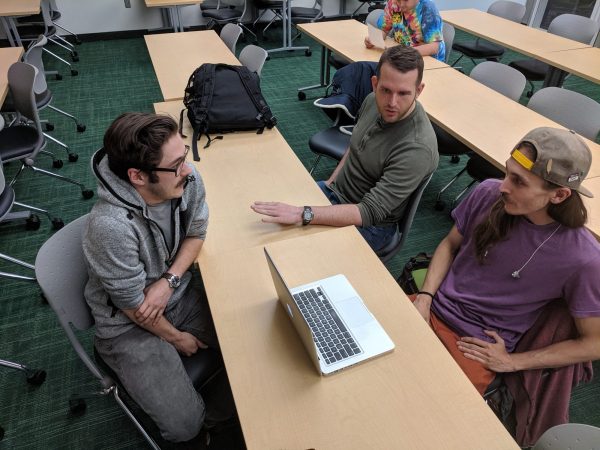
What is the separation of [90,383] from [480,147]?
2.17 m

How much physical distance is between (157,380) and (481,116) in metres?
2.18

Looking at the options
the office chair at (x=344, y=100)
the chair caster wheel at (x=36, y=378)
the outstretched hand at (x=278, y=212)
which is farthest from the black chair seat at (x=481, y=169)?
the chair caster wheel at (x=36, y=378)

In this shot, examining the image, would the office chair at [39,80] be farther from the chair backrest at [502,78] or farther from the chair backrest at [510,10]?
the chair backrest at [510,10]

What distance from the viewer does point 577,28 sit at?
392 centimetres

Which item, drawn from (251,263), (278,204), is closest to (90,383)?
(251,263)

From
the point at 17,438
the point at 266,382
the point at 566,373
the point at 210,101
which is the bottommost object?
the point at 17,438

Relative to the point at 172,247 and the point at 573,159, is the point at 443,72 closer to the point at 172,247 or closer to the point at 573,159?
the point at 573,159

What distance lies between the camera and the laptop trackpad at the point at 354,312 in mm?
1176

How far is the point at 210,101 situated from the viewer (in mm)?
2164

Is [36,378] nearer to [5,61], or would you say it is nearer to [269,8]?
[5,61]

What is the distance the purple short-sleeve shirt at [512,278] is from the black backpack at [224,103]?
1188 millimetres

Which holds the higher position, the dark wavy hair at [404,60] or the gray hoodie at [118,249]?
the dark wavy hair at [404,60]

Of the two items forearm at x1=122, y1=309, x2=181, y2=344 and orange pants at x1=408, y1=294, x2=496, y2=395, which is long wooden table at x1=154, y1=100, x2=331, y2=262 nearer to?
forearm at x1=122, y1=309, x2=181, y2=344

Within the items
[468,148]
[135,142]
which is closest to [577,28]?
[468,148]
